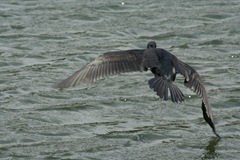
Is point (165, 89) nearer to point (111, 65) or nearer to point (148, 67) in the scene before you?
point (148, 67)

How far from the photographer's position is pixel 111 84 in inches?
434

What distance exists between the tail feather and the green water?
0.71m

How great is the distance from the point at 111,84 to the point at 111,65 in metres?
2.02

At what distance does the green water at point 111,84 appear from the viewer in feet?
29.3

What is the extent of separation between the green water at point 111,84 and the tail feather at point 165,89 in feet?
2.32

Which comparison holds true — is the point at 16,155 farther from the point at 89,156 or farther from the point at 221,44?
the point at 221,44

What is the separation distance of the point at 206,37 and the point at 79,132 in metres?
4.41

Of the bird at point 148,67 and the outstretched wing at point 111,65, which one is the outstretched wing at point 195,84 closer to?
the bird at point 148,67

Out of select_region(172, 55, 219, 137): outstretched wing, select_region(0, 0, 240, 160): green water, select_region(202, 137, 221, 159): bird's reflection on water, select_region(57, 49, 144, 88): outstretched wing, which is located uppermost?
select_region(57, 49, 144, 88): outstretched wing

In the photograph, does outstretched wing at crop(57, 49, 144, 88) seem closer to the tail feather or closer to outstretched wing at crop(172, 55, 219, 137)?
outstretched wing at crop(172, 55, 219, 137)

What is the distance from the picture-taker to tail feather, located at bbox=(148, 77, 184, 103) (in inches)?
321

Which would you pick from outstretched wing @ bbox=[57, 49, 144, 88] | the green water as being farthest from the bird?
the green water

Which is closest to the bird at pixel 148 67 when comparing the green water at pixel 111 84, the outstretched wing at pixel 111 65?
the outstretched wing at pixel 111 65

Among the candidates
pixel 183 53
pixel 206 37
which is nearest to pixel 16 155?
pixel 183 53
